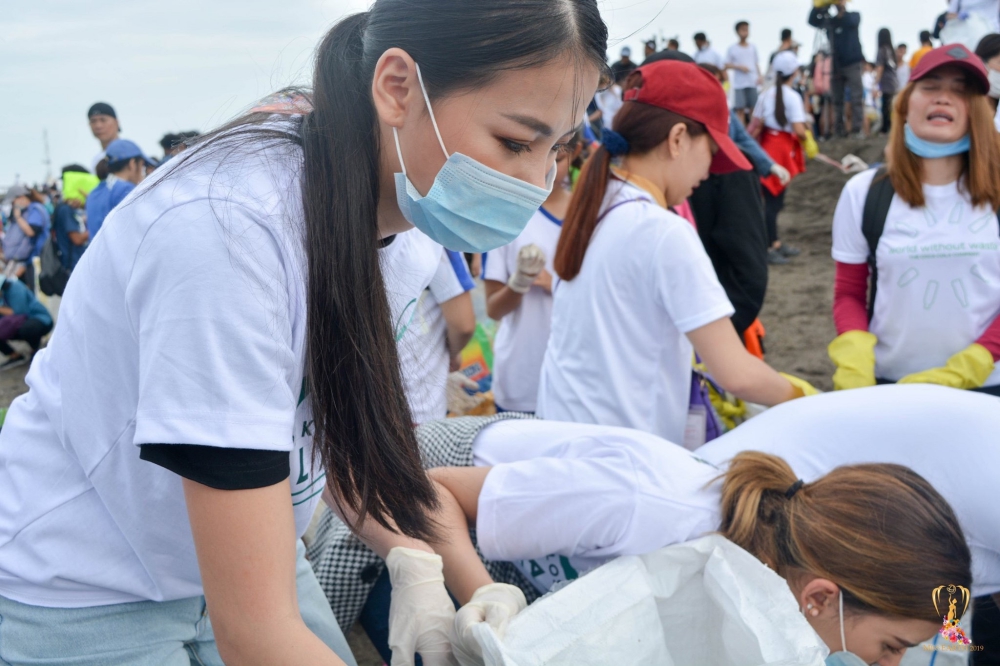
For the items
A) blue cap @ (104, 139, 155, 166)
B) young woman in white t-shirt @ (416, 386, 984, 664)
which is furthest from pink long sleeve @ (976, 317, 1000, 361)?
blue cap @ (104, 139, 155, 166)

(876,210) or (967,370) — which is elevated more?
(876,210)

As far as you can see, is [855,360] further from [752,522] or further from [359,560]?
[359,560]

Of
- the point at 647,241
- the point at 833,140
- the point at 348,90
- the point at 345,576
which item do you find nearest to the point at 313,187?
the point at 348,90

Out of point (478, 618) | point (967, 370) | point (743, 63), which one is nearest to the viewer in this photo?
point (478, 618)

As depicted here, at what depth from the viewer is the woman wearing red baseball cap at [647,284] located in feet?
6.77

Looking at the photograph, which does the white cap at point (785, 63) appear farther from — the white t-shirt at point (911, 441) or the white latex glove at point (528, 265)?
the white t-shirt at point (911, 441)

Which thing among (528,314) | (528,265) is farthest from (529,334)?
(528,265)

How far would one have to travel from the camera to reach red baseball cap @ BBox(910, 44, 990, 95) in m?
2.49

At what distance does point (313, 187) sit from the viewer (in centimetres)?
90

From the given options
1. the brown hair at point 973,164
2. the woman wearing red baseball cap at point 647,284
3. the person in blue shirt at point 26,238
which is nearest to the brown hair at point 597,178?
the woman wearing red baseball cap at point 647,284

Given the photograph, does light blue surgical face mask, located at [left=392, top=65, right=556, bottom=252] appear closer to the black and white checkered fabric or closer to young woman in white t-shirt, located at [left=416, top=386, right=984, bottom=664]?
young woman in white t-shirt, located at [left=416, top=386, right=984, bottom=664]

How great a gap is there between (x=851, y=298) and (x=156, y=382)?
250 cm

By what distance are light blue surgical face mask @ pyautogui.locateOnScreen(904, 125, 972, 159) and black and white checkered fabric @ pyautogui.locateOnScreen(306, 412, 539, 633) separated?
164 cm

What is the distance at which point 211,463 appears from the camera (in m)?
0.79
